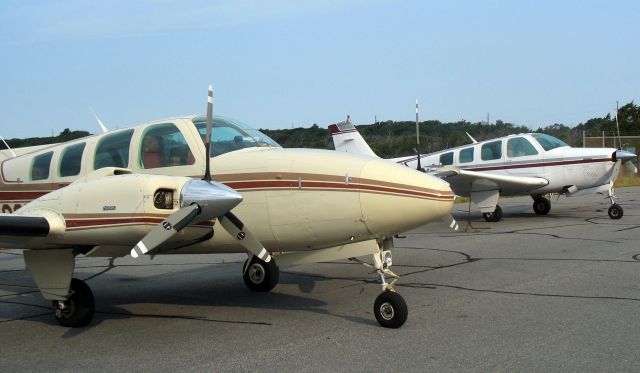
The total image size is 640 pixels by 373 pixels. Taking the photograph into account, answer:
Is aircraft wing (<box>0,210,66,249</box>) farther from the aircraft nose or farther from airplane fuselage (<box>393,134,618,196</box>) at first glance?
the aircraft nose

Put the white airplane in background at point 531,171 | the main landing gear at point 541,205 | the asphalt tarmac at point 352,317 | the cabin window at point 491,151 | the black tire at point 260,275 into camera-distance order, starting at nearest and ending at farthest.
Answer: the asphalt tarmac at point 352,317
the black tire at point 260,275
the white airplane in background at point 531,171
the cabin window at point 491,151
the main landing gear at point 541,205

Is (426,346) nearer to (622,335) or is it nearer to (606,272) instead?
(622,335)

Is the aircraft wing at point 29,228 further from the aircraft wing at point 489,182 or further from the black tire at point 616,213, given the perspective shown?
the black tire at point 616,213

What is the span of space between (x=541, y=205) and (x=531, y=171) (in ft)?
5.42

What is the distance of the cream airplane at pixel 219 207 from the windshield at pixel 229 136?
0.01m

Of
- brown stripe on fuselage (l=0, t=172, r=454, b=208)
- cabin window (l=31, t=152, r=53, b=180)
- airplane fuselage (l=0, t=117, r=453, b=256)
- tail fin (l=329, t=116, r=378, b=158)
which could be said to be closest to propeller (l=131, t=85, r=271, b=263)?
airplane fuselage (l=0, t=117, r=453, b=256)

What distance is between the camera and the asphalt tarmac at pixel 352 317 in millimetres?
5195

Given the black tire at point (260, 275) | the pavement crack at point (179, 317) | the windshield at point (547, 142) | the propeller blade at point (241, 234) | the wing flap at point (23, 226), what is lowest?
the pavement crack at point (179, 317)

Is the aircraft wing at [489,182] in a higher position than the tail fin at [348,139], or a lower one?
lower

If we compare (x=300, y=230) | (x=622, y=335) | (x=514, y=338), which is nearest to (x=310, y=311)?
(x=300, y=230)

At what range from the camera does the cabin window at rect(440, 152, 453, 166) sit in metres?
20.2

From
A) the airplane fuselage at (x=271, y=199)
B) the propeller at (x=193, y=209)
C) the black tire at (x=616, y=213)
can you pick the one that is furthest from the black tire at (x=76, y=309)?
the black tire at (x=616, y=213)

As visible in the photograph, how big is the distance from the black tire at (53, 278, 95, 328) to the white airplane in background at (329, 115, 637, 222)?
37.4 feet

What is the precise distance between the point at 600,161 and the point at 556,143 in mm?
1681
